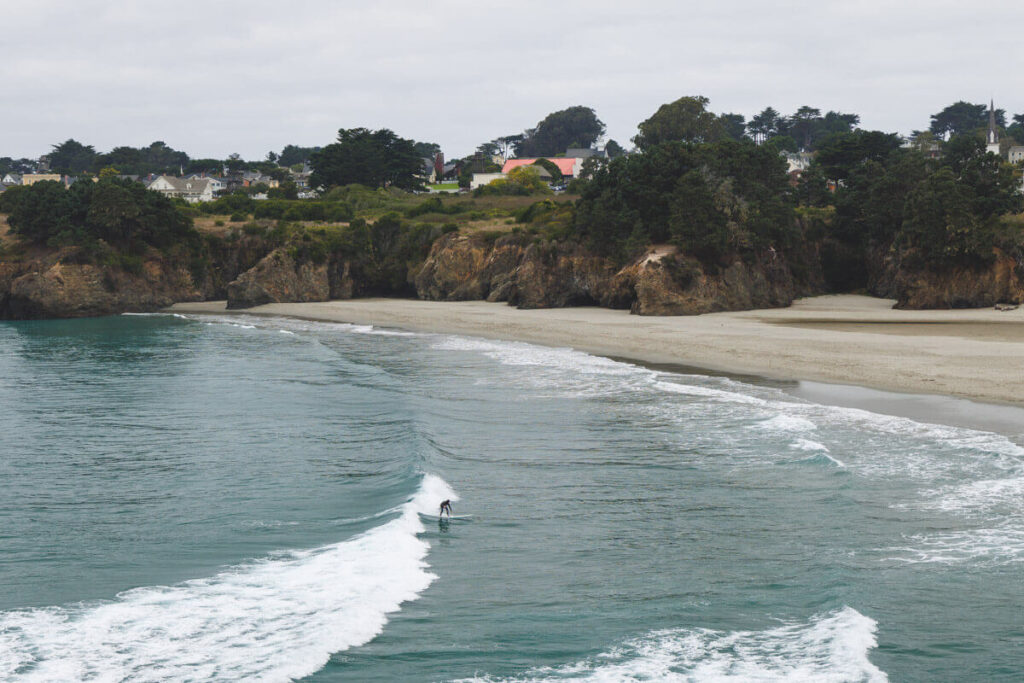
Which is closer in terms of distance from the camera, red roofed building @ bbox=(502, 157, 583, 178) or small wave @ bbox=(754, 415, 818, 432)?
small wave @ bbox=(754, 415, 818, 432)

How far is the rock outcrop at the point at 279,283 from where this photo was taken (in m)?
67.3

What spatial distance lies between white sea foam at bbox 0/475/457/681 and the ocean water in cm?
4

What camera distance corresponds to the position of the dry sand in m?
30.2

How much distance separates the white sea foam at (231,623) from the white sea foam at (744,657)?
2.88 meters

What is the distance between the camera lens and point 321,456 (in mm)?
22156

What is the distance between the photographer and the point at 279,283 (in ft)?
226

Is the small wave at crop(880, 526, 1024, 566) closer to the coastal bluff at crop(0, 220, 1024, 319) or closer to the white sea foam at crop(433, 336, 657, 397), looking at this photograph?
the white sea foam at crop(433, 336, 657, 397)

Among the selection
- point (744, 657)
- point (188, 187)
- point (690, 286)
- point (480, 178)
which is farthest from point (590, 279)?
point (188, 187)

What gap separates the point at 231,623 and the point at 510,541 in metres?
5.16

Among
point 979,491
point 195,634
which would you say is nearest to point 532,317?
point 979,491

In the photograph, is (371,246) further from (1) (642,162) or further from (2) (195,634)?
(2) (195,634)

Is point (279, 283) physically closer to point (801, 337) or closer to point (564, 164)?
point (801, 337)

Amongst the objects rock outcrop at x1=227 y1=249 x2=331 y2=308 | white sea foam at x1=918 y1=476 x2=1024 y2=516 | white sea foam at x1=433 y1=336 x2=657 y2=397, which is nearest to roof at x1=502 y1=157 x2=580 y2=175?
rock outcrop at x1=227 y1=249 x2=331 y2=308

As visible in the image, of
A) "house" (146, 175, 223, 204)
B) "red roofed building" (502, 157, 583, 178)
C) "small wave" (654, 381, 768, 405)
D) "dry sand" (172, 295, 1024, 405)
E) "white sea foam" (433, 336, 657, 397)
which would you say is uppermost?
"red roofed building" (502, 157, 583, 178)
